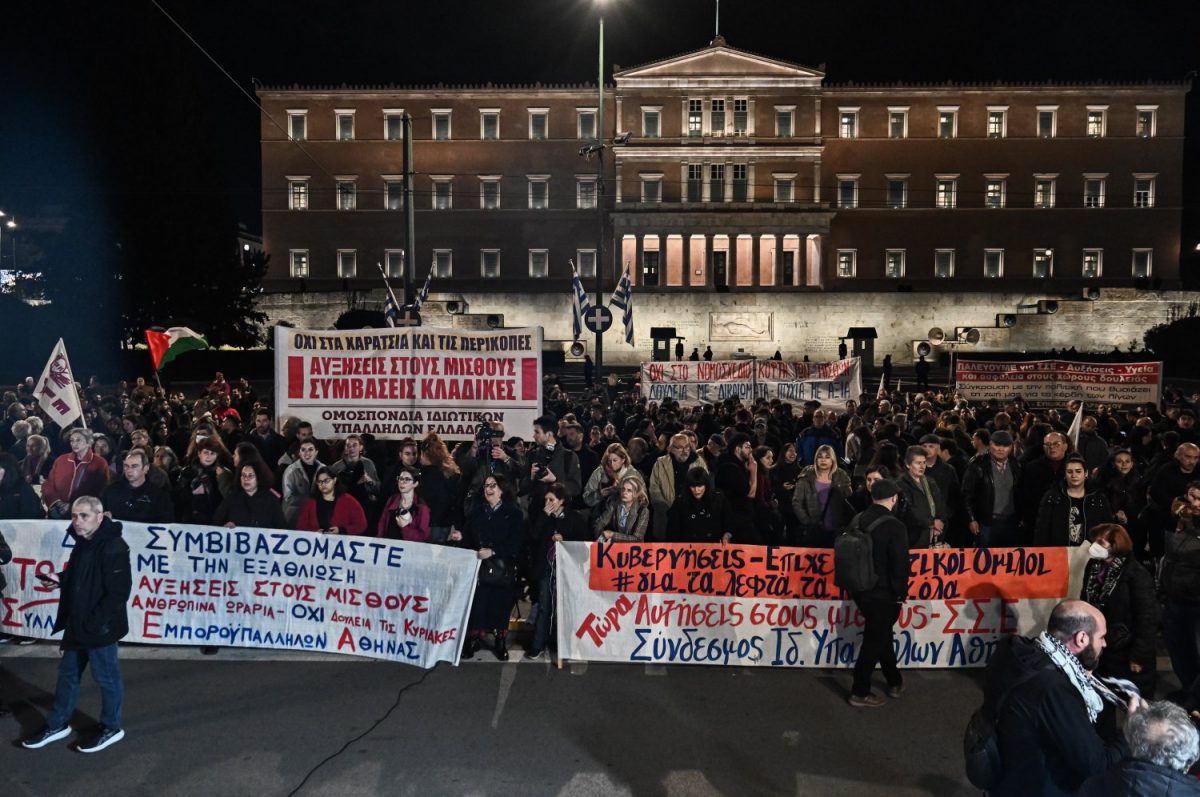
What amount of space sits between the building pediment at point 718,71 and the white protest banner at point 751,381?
130 ft

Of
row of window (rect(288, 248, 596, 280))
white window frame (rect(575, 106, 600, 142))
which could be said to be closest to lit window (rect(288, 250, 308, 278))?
row of window (rect(288, 248, 596, 280))

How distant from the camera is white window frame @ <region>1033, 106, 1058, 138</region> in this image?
5447 cm

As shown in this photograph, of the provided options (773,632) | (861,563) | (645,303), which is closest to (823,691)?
(773,632)

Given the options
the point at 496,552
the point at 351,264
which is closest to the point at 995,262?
the point at 351,264

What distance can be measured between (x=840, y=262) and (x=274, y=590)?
51813 millimetres

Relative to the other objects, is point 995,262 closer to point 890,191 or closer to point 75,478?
point 890,191

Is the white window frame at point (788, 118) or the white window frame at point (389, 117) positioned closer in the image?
the white window frame at point (788, 118)

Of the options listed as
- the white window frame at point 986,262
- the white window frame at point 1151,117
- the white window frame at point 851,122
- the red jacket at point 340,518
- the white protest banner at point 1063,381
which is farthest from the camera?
the white window frame at point 986,262

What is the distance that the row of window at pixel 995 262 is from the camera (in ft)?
180

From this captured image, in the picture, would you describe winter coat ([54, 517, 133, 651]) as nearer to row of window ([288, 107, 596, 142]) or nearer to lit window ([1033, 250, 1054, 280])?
row of window ([288, 107, 596, 142])

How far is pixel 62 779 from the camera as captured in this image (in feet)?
16.2

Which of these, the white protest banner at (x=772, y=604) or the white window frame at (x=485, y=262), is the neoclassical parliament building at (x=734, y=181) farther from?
the white protest banner at (x=772, y=604)

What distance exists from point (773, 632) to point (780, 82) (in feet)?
167

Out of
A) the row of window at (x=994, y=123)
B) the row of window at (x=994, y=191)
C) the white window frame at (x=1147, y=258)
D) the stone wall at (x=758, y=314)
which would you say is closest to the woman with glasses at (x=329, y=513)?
the stone wall at (x=758, y=314)
